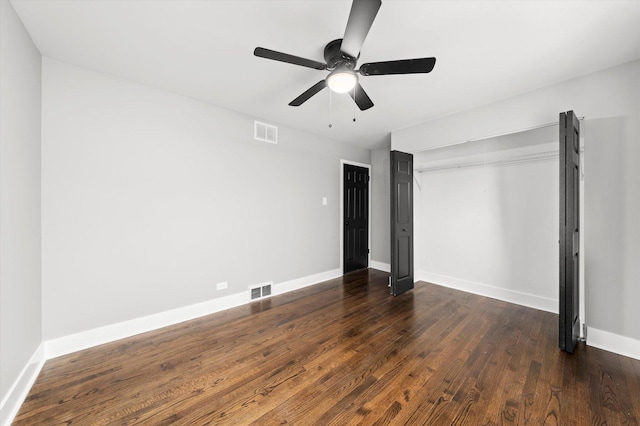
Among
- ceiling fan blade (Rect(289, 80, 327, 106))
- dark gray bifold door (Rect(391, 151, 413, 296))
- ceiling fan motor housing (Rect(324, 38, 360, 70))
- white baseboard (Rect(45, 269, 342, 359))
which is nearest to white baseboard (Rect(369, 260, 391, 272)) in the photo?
dark gray bifold door (Rect(391, 151, 413, 296))

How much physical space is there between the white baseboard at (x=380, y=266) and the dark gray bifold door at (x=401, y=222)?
112 cm

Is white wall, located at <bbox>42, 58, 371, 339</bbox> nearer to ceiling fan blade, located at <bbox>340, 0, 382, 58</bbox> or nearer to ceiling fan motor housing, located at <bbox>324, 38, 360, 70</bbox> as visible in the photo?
ceiling fan motor housing, located at <bbox>324, 38, 360, 70</bbox>

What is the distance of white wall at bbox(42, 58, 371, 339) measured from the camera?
225 cm

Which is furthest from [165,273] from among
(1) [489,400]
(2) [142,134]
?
(1) [489,400]

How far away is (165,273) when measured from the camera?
2.82 m

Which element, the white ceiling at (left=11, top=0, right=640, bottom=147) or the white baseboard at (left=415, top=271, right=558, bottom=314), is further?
the white baseboard at (left=415, top=271, right=558, bottom=314)

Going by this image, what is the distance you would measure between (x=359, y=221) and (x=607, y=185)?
3448mm

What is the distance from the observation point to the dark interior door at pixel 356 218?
16.2 ft

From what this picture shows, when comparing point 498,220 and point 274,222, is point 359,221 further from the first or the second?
point 498,220

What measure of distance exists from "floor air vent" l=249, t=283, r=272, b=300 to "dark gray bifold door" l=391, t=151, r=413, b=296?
186 centimetres

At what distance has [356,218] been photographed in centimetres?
513

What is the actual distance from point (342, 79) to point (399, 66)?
1.35ft

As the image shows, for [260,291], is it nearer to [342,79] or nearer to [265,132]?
[265,132]

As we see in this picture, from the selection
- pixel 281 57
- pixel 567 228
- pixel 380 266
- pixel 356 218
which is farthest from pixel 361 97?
pixel 380 266
